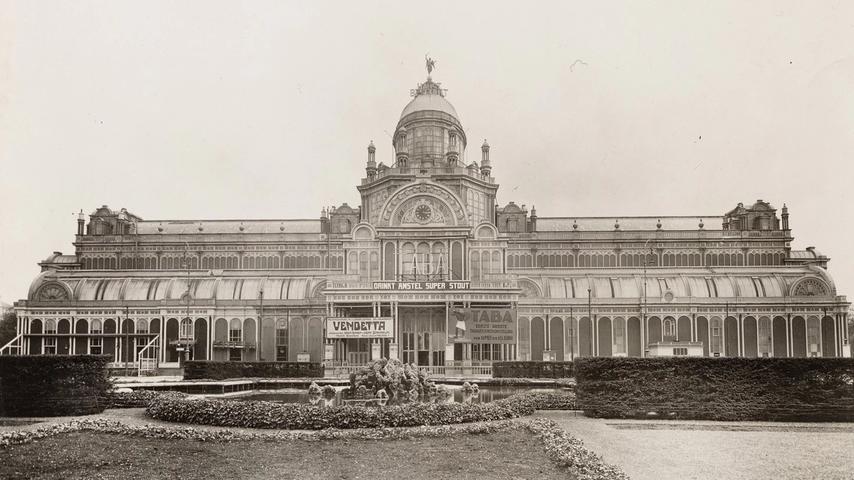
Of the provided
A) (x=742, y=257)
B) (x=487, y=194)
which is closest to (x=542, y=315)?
(x=487, y=194)

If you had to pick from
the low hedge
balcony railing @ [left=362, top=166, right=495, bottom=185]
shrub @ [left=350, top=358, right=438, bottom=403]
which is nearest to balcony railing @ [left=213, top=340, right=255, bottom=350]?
balcony railing @ [left=362, top=166, right=495, bottom=185]

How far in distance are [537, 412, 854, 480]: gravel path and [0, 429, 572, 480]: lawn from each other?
2110 millimetres

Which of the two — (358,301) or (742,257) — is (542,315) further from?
(742,257)

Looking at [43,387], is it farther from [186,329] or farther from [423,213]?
[423,213]

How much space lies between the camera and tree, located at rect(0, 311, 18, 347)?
265ft

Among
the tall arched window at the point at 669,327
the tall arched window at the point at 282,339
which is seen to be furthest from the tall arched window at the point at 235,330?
the tall arched window at the point at 669,327

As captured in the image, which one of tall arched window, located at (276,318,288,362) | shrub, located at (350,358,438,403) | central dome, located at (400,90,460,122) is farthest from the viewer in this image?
central dome, located at (400,90,460,122)

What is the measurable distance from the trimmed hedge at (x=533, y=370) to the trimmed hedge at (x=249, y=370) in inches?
446

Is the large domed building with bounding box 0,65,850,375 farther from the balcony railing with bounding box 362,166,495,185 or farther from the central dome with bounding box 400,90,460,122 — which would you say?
the central dome with bounding box 400,90,460,122

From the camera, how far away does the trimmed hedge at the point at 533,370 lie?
139ft

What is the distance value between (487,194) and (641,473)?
61575 millimetres

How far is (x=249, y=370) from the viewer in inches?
1741

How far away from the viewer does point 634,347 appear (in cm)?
6328

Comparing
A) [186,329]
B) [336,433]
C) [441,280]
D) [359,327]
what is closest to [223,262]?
[186,329]
